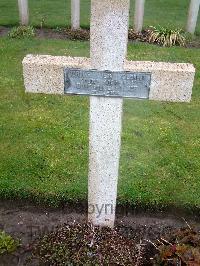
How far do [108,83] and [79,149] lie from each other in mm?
2818

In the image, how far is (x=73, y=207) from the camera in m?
5.35

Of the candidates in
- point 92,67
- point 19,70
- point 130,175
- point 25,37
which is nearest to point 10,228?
point 130,175

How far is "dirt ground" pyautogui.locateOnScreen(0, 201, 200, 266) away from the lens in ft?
16.2

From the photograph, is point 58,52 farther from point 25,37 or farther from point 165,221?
point 165,221

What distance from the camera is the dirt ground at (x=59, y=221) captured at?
4.94 meters

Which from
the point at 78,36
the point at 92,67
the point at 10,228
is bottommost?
the point at 10,228

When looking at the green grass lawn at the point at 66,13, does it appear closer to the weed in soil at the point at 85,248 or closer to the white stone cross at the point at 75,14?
the white stone cross at the point at 75,14

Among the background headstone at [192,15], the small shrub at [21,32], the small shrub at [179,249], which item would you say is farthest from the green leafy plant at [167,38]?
the small shrub at [179,249]

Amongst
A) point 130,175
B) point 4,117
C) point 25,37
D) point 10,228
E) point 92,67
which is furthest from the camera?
point 25,37

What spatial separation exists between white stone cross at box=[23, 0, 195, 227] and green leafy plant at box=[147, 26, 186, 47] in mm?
6928

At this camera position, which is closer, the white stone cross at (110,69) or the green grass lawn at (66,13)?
the white stone cross at (110,69)

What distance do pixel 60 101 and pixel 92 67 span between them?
412 centimetres

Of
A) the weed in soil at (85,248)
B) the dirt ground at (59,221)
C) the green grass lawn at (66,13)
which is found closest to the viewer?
the weed in soil at (85,248)

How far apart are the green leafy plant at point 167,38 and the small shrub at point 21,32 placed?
305cm
